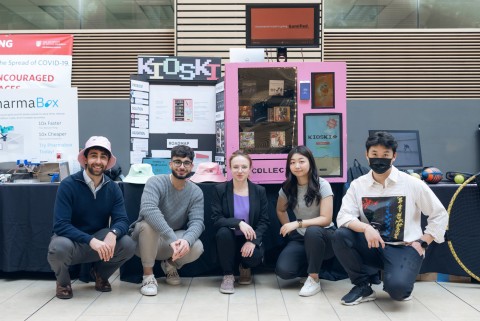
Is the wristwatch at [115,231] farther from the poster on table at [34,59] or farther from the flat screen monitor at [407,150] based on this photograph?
the poster on table at [34,59]

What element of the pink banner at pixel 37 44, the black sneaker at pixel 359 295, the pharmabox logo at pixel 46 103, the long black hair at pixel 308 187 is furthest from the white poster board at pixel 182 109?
the pink banner at pixel 37 44

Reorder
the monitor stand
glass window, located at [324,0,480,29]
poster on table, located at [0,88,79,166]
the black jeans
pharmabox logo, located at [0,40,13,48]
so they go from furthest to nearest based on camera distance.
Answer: pharmabox logo, located at [0,40,13,48]
glass window, located at [324,0,480,29]
the monitor stand
poster on table, located at [0,88,79,166]
the black jeans

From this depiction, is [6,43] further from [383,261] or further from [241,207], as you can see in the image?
[383,261]

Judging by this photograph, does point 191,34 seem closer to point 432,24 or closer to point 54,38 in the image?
point 54,38

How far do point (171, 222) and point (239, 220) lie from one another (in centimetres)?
54

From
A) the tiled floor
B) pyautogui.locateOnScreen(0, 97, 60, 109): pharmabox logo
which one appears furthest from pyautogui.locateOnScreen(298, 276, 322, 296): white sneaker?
pyautogui.locateOnScreen(0, 97, 60, 109): pharmabox logo

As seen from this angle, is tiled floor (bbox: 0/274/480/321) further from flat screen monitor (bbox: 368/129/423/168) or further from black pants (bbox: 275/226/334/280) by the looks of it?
flat screen monitor (bbox: 368/129/423/168)

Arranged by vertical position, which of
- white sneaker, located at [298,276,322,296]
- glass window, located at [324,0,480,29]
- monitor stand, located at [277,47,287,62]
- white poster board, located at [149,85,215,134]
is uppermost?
glass window, located at [324,0,480,29]

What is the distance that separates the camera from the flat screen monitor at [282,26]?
4637 millimetres

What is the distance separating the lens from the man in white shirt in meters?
3.56

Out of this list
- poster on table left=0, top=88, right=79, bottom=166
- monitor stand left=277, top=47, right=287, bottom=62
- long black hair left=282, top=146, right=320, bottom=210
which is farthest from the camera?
monitor stand left=277, top=47, right=287, bottom=62

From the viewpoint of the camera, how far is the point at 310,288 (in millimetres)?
3824

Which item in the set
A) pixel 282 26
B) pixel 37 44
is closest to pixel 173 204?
pixel 282 26

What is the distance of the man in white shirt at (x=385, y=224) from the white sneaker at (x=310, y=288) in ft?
0.91
